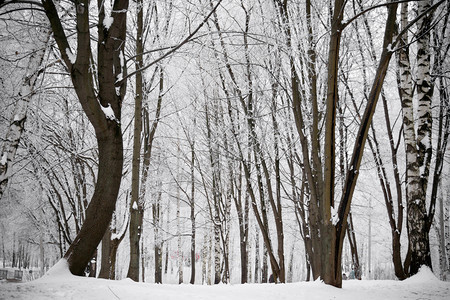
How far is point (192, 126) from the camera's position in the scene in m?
12.6

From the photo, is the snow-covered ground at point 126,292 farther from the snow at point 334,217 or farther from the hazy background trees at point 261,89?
the snow at point 334,217

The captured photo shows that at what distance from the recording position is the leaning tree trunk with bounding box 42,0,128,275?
3.16 meters

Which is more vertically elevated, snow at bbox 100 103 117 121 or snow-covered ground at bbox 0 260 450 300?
snow at bbox 100 103 117 121

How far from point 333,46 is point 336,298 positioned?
276cm

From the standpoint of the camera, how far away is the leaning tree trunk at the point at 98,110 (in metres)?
3.16

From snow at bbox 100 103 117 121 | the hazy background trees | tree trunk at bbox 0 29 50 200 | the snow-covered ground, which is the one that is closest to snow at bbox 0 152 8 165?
tree trunk at bbox 0 29 50 200

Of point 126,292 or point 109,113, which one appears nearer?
point 126,292

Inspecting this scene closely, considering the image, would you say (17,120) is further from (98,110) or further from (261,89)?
(261,89)

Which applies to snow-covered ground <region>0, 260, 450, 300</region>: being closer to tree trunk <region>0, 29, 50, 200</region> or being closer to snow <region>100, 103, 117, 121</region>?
snow <region>100, 103, 117, 121</region>

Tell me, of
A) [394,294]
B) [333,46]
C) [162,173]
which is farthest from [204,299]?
[162,173]

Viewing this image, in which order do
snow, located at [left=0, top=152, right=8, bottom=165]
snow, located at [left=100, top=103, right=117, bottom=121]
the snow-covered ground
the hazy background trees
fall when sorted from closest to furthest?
the snow-covered ground < snow, located at [left=100, top=103, right=117, bottom=121] < the hazy background trees < snow, located at [left=0, top=152, right=8, bottom=165]

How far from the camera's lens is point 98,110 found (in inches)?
128

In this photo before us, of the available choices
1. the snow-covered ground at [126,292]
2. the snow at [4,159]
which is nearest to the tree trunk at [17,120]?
the snow at [4,159]

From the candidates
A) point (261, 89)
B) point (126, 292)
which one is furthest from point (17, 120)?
point (261, 89)
